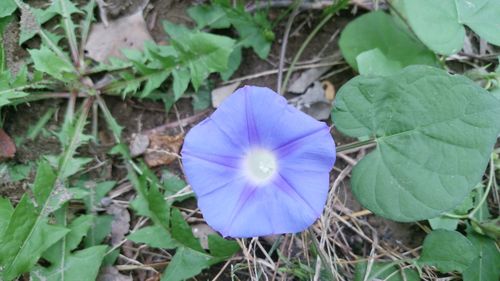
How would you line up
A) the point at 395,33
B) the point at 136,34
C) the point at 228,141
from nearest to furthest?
the point at 228,141 < the point at 395,33 < the point at 136,34

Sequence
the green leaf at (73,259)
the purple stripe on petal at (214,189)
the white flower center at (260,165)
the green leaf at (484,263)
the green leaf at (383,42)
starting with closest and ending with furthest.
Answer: the purple stripe on petal at (214,189), the white flower center at (260,165), the green leaf at (484,263), the green leaf at (73,259), the green leaf at (383,42)

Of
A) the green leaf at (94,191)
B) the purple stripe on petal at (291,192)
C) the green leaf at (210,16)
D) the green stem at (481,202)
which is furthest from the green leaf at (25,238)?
the green stem at (481,202)

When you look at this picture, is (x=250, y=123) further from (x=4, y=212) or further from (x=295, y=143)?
(x=4, y=212)

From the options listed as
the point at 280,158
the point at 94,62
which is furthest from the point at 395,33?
the point at 94,62

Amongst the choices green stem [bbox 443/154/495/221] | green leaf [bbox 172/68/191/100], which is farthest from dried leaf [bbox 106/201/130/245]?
green stem [bbox 443/154/495/221]

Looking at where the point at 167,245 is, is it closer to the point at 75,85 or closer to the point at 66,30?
the point at 75,85

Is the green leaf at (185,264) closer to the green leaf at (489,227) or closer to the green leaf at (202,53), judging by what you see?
the green leaf at (202,53)

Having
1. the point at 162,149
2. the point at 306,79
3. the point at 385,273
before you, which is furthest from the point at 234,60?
the point at 385,273

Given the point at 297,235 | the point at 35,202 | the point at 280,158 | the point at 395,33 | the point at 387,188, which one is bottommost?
the point at 297,235
